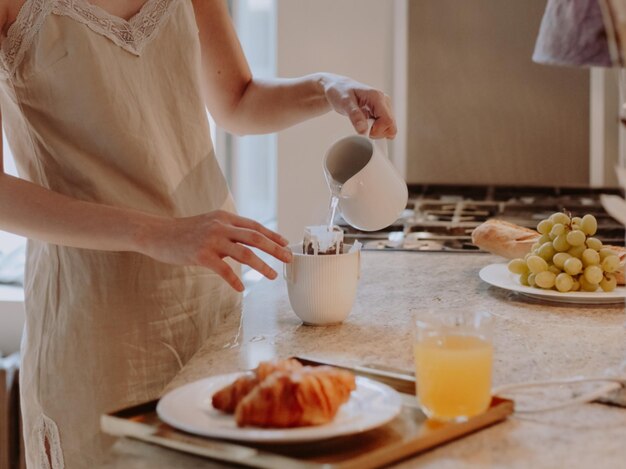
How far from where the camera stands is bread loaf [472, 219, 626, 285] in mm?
1764

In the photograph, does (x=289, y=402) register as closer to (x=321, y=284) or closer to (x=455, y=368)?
(x=455, y=368)

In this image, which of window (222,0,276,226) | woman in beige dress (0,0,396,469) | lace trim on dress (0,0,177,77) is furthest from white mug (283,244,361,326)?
window (222,0,276,226)

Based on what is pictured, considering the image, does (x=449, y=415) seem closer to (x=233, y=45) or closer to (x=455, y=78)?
(x=233, y=45)

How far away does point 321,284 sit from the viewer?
1390 millimetres

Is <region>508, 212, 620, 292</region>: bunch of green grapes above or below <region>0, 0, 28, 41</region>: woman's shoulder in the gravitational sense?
below

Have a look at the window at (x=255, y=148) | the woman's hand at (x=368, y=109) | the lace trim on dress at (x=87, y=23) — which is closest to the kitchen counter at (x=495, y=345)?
the woman's hand at (x=368, y=109)

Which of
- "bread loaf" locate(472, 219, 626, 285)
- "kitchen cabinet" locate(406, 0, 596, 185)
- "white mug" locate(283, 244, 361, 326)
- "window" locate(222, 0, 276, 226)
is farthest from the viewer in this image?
"window" locate(222, 0, 276, 226)

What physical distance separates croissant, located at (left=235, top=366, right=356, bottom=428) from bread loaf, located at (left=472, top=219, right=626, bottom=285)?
936 mm

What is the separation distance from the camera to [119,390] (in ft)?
5.01

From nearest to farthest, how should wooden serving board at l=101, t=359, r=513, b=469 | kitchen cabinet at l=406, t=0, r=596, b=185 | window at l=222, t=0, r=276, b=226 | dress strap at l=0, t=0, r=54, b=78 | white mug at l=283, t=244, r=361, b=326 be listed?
wooden serving board at l=101, t=359, r=513, b=469, white mug at l=283, t=244, r=361, b=326, dress strap at l=0, t=0, r=54, b=78, kitchen cabinet at l=406, t=0, r=596, b=185, window at l=222, t=0, r=276, b=226

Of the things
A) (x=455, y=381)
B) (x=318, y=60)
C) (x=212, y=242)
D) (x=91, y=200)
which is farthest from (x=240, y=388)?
(x=318, y=60)

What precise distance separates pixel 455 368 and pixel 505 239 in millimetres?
880

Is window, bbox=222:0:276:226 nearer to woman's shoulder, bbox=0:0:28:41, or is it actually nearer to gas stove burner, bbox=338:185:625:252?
gas stove burner, bbox=338:185:625:252

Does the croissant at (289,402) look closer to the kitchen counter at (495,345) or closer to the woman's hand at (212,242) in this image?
the kitchen counter at (495,345)
